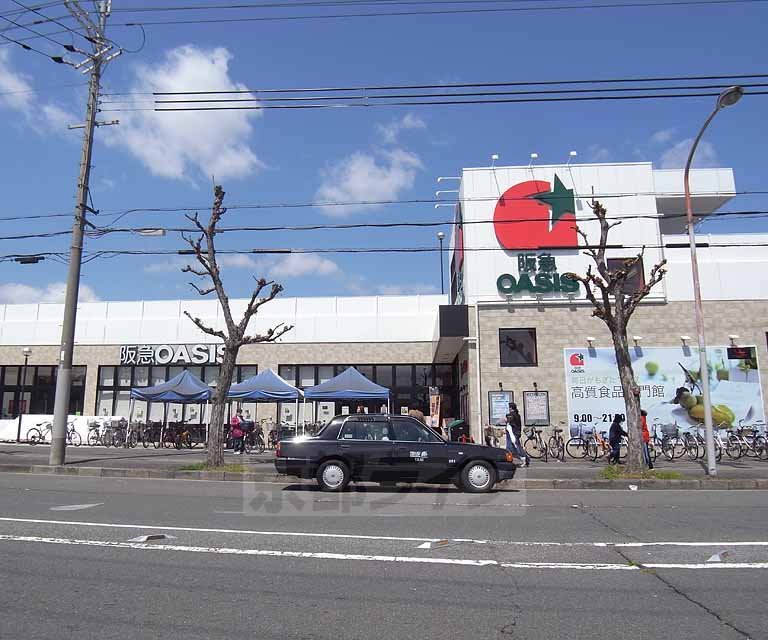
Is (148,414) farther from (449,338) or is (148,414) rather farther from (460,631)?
(460,631)

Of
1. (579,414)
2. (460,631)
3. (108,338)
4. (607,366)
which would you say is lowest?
(460,631)

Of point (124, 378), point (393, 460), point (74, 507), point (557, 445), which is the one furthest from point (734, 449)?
point (124, 378)

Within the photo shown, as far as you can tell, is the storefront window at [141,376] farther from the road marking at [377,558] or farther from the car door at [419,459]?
the road marking at [377,558]

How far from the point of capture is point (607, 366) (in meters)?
22.2

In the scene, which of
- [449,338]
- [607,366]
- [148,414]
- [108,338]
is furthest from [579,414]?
[108,338]

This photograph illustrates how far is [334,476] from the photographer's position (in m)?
12.5

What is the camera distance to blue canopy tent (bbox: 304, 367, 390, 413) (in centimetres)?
2256

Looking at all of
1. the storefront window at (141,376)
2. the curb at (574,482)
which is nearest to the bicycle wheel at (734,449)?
the curb at (574,482)

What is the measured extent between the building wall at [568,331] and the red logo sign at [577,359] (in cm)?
35

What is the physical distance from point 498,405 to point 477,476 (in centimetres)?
986

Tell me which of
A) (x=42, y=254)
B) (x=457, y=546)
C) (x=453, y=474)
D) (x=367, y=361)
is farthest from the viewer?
(x=367, y=361)

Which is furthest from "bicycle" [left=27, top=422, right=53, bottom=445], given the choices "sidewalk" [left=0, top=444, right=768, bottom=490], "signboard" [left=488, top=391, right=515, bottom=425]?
"signboard" [left=488, top=391, right=515, bottom=425]

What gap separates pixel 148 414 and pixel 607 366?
70.4ft

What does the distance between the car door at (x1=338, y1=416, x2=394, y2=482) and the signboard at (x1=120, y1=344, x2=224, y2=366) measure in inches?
768
